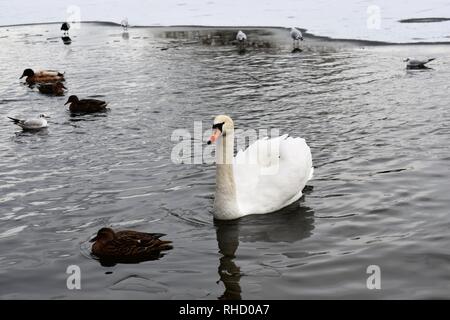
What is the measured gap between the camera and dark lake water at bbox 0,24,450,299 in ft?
24.2

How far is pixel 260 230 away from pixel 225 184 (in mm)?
822

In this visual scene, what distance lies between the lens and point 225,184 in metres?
9.05

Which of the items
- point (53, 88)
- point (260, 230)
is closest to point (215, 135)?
point (260, 230)

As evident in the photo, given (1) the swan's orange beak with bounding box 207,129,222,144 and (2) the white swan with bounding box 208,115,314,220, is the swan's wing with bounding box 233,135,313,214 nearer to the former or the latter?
(2) the white swan with bounding box 208,115,314,220

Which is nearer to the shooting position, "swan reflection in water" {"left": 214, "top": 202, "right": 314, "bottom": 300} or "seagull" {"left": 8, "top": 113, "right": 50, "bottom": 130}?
"swan reflection in water" {"left": 214, "top": 202, "right": 314, "bottom": 300}

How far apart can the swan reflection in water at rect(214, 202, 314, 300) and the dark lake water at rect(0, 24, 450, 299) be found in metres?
0.03

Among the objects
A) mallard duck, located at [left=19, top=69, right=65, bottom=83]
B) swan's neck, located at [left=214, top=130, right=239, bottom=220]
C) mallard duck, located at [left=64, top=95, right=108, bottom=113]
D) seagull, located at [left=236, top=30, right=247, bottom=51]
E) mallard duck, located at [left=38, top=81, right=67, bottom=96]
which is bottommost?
swan's neck, located at [left=214, top=130, right=239, bottom=220]

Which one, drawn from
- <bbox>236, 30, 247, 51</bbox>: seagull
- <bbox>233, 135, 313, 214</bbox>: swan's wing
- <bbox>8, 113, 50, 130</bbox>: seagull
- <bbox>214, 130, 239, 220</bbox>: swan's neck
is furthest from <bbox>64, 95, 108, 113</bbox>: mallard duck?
<bbox>236, 30, 247, 51</bbox>: seagull

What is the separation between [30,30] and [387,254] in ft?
107

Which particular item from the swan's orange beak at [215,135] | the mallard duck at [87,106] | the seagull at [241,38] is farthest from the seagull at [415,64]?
the swan's orange beak at [215,135]

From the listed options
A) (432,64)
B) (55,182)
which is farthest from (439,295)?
(432,64)

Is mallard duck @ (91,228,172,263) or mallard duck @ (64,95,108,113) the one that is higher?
mallard duck @ (64,95,108,113)

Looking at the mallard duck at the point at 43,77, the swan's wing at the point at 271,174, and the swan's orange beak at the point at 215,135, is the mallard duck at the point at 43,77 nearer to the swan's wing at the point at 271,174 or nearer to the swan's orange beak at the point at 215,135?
the swan's wing at the point at 271,174
